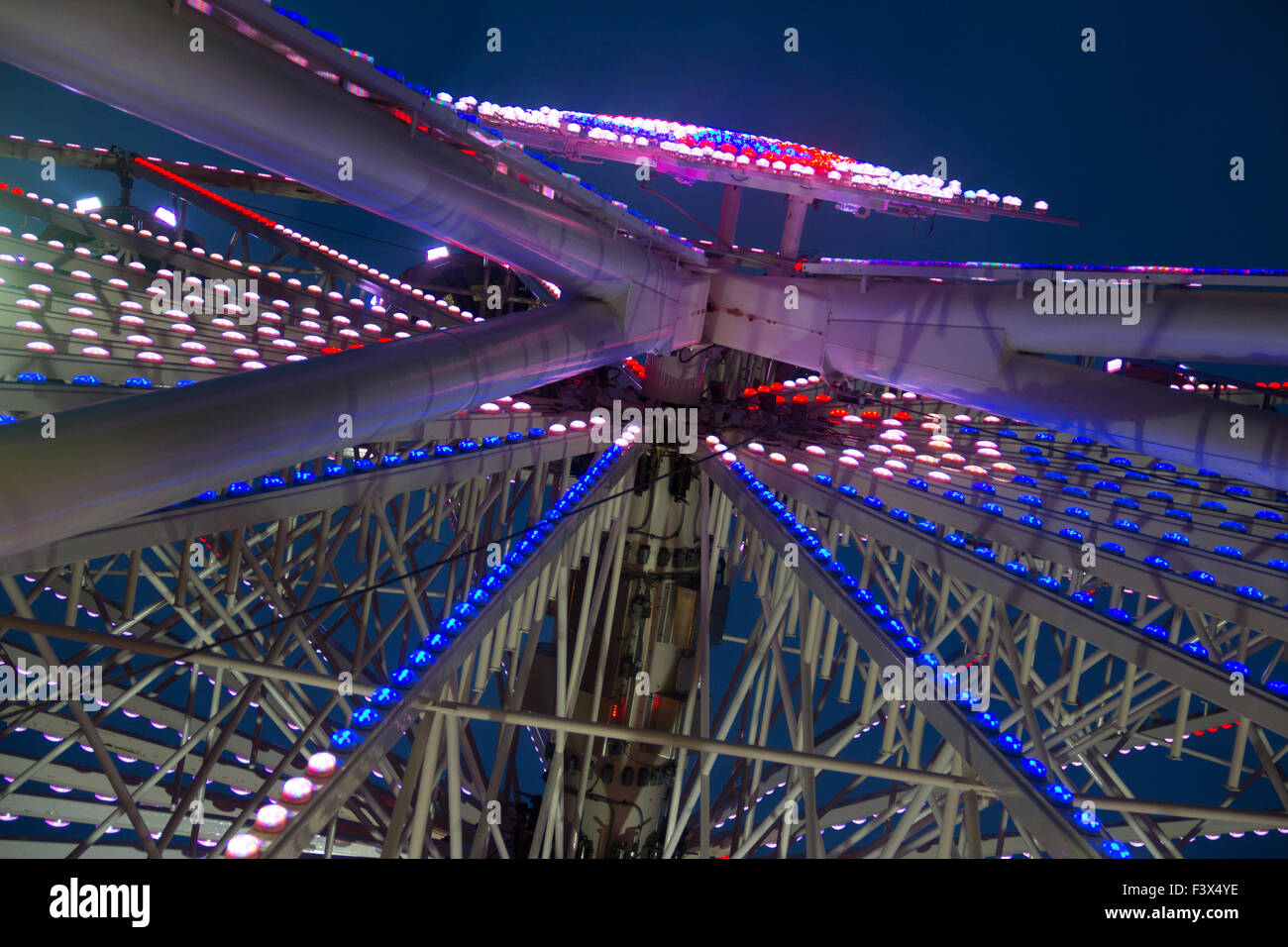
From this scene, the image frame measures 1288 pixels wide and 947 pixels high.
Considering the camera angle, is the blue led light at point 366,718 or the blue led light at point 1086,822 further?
the blue led light at point 366,718

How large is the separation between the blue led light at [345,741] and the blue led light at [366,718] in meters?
0.11

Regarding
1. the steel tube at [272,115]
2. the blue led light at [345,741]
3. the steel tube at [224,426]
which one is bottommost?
the blue led light at [345,741]

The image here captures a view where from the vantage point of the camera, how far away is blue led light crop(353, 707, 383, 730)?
619 centimetres

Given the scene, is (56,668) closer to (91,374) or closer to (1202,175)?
(91,374)

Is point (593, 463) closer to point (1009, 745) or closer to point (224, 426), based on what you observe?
point (1009, 745)

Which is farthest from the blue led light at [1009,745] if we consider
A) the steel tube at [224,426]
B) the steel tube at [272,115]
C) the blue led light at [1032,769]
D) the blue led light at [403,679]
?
the steel tube at [272,115]

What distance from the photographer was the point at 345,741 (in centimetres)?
591

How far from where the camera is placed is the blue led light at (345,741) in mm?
5797

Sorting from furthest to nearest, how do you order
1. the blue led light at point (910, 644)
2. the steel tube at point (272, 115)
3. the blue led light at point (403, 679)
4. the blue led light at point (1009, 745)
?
the blue led light at point (910, 644) < the blue led light at point (403, 679) < the blue led light at point (1009, 745) < the steel tube at point (272, 115)

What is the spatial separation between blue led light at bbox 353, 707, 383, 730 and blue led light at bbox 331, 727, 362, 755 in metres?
0.11

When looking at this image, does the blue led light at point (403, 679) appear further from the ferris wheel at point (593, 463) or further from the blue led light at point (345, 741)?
the blue led light at point (345, 741)

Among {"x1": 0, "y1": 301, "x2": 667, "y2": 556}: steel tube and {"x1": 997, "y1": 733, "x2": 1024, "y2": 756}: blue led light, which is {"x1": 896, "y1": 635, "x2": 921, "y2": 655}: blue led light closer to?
{"x1": 997, "y1": 733, "x2": 1024, "y2": 756}: blue led light

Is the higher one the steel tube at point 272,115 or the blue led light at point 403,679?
the steel tube at point 272,115
